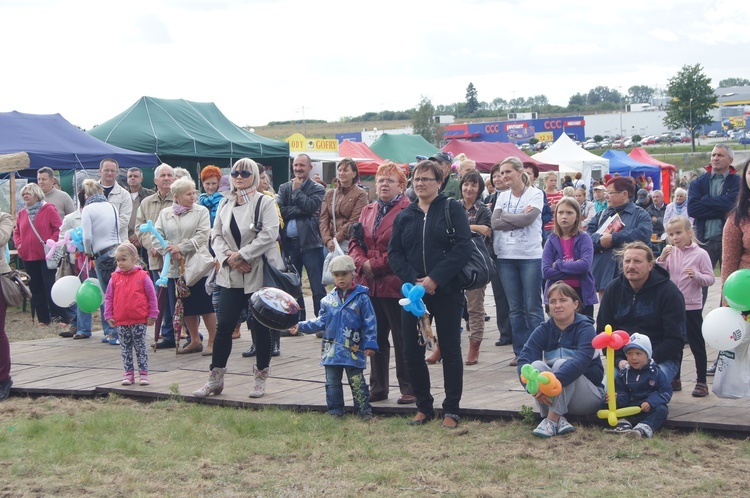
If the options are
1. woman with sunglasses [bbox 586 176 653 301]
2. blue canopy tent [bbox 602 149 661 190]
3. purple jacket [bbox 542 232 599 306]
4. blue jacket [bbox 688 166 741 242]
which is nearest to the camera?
purple jacket [bbox 542 232 599 306]

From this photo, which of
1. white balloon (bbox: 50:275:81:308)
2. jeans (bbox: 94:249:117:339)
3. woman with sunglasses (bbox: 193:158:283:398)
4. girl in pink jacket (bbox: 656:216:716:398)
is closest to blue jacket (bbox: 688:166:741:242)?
girl in pink jacket (bbox: 656:216:716:398)

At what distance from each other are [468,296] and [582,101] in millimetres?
185758

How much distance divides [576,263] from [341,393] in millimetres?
2376

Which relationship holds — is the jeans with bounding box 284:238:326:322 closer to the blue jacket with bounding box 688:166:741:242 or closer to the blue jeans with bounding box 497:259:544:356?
the blue jeans with bounding box 497:259:544:356

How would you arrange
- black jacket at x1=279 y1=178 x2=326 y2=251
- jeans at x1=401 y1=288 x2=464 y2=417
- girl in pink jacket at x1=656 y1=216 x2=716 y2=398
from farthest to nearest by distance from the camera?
black jacket at x1=279 y1=178 x2=326 y2=251 → girl in pink jacket at x1=656 y1=216 x2=716 y2=398 → jeans at x1=401 y1=288 x2=464 y2=417

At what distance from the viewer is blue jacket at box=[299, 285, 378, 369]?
6375mm

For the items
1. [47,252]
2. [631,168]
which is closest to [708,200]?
[47,252]

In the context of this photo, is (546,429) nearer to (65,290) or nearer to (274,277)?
(274,277)

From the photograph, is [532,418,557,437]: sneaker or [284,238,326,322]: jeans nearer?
[532,418,557,437]: sneaker

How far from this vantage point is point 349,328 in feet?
21.0

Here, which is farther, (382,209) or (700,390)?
(382,209)

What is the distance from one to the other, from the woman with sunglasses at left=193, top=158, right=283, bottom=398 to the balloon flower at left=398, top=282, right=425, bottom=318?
4.97ft

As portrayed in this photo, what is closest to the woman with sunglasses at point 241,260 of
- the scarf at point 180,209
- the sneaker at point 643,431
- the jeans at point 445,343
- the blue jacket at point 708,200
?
the jeans at point 445,343

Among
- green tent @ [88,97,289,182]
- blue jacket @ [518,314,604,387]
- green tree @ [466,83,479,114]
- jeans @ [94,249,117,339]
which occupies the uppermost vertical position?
green tree @ [466,83,479,114]
